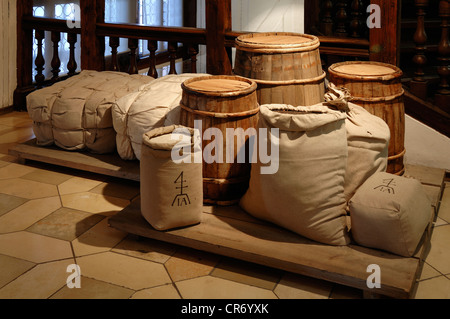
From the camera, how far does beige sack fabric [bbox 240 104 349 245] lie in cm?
244

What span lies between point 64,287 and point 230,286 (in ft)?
2.23

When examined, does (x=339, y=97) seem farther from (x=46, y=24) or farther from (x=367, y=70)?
(x=46, y=24)

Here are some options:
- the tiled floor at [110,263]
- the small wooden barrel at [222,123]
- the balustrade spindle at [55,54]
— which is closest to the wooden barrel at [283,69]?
the small wooden barrel at [222,123]

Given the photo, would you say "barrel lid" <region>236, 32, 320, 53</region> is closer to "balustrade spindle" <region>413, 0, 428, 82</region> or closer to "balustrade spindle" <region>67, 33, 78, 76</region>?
"balustrade spindle" <region>413, 0, 428, 82</region>

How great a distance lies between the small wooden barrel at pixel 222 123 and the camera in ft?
8.98

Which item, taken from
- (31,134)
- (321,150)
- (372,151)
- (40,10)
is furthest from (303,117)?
(40,10)

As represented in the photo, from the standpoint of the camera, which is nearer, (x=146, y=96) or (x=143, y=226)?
(x=143, y=226)

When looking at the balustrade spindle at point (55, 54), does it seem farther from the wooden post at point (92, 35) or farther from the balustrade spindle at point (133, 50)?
the balustrade spindle at point (133, 50)

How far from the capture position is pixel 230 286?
7.82 feet

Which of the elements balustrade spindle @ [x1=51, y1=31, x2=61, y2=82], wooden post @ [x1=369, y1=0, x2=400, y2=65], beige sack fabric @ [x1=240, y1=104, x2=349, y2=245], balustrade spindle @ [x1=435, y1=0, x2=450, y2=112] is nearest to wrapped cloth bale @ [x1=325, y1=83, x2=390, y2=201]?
beige sack fabric @ [x1=240, y1=104, x2=349, y2=245]

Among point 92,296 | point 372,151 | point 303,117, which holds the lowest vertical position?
point 92,296

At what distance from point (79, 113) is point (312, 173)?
1.69 metres

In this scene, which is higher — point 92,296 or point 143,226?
point 143,226
